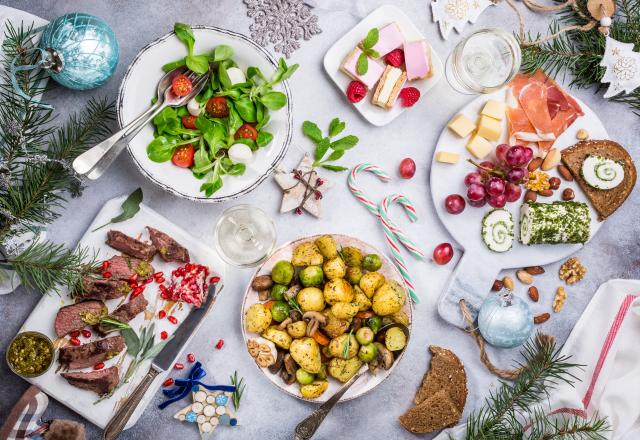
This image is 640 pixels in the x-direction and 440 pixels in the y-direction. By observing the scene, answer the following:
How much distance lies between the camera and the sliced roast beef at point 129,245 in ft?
7.38

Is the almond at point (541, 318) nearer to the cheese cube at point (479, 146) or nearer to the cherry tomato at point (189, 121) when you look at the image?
the cheese cube at point (479, 146)

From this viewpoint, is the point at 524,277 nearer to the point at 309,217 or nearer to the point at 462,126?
the point at 462,126

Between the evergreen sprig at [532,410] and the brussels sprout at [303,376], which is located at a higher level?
the evergreen sprig at [532,410]

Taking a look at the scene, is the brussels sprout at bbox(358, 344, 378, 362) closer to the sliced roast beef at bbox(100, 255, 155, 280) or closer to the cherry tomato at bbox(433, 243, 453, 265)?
the cherry tomato at bbox(433, 243, 453, 265)

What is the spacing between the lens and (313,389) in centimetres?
226

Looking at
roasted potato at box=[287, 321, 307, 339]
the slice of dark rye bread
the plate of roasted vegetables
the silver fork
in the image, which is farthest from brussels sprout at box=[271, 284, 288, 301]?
the slice of dark rye bread

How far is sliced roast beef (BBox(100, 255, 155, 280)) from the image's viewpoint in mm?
2246

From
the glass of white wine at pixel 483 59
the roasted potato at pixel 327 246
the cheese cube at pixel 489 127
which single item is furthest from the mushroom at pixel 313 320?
the glass of white wine at pixel 483 59

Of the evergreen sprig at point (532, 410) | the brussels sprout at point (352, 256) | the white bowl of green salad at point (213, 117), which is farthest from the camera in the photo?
the brussels sprout at point (352, 256)

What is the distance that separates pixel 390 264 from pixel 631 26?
52.1 inches

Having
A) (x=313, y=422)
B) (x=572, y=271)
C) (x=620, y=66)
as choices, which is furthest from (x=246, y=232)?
(x=620, y=66)

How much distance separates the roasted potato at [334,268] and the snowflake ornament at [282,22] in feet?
2.75

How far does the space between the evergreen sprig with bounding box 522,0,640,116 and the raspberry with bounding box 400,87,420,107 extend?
0.45 meters

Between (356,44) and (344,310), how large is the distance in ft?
3.40
